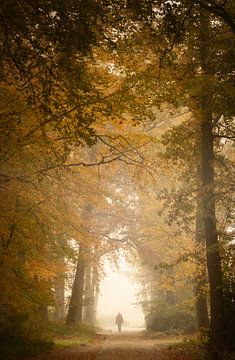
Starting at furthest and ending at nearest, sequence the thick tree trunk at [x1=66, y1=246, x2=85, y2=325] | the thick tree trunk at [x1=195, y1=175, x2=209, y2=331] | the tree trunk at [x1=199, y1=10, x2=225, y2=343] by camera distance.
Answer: the thick tree trunk at [x1=66, y1=246, x2=85, y2=325], the thick tree trunk at [x1=195, y1=175, x2=209, y2=331], the tree trunk at [x1=199, y1=10, x2=225, y2=343]

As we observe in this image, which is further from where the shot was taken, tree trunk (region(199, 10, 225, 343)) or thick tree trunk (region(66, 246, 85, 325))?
thick tree trunk (region(66, 246, 85, 325))

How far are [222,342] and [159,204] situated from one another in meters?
10.9

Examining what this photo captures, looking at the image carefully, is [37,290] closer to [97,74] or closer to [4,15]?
[97,74]

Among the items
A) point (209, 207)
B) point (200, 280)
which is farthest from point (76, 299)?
point (209, 207)

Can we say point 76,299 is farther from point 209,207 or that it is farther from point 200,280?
point 209,207

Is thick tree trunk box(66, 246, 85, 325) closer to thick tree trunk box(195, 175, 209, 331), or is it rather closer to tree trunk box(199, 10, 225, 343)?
thick tree trunk box(195, 175, 209, 331)

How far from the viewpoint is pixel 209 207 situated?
10.4 m

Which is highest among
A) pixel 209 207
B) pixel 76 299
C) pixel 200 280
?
pixel 209 207

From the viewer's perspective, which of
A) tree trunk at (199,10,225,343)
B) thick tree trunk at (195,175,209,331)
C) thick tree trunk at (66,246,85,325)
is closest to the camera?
tree trunk at (199,10,225,343)

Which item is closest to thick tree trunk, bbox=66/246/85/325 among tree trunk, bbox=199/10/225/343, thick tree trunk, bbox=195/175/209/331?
thick tree trunk, bbox=195/175/209/331

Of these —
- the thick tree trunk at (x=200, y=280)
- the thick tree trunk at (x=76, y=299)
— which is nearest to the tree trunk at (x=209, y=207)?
the thick tree trunk at (x=200, y=280)

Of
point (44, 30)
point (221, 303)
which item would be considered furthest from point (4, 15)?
point (221, 303)

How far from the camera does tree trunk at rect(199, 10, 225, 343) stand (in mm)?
9445

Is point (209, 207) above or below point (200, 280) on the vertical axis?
above
